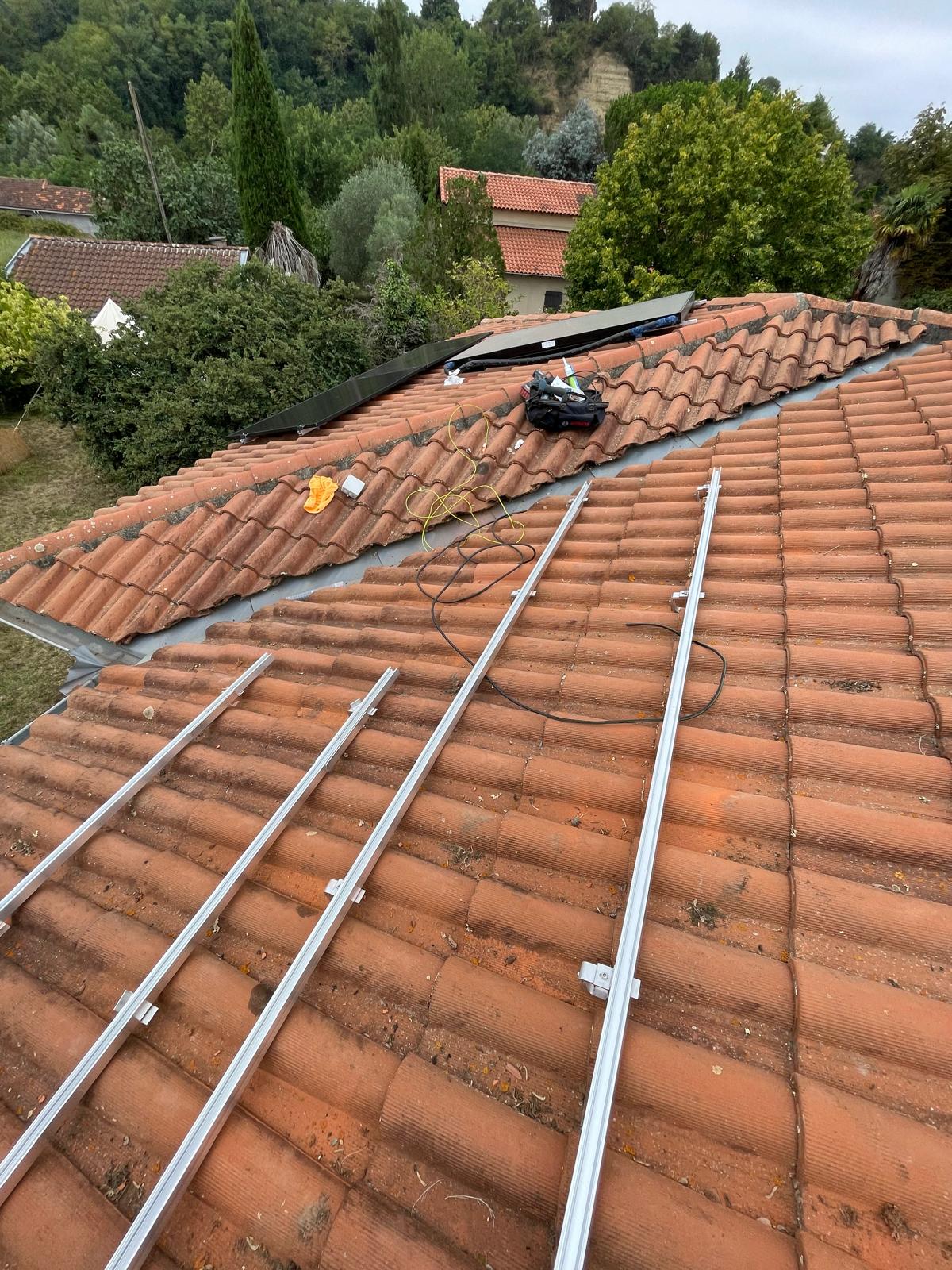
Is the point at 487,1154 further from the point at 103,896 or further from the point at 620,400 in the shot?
the point at 620,400

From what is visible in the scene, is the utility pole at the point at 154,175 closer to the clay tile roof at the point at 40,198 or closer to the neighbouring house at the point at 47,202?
the neighbouring house at the point at 47,202

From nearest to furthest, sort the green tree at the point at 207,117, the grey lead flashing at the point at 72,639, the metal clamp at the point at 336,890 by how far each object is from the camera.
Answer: the metal clamp at the point at 336,890 → the grey lead flashing at the point at 72,639 → the green tree at the point at 207,117

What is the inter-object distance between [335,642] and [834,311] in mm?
5452

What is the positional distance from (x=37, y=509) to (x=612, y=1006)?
16.2m

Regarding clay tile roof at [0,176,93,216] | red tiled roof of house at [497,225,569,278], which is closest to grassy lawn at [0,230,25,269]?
clay tile roof at [0,176,93,216]

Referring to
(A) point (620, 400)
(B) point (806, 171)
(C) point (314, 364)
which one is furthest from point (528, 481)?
(B) point (806, 171)

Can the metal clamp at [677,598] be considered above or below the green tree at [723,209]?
below

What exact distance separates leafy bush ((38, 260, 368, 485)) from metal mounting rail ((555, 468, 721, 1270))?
38.3 feet

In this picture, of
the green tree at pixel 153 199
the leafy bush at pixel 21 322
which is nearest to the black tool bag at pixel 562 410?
the leafy bush at pixel 21 322

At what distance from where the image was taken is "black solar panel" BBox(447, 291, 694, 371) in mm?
5312

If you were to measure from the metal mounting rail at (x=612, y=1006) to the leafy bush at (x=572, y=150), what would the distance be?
43390 mm

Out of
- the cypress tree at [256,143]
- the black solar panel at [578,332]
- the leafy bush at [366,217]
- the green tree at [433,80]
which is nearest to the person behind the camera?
the black solar panel at [578,332]

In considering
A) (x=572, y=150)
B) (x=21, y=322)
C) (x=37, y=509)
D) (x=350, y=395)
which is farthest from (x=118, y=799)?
(x=572, y=150)

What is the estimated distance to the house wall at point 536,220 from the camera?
24.9 metres
